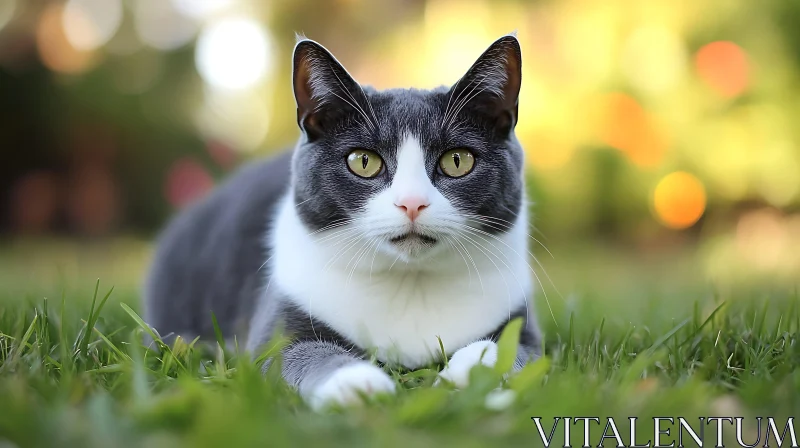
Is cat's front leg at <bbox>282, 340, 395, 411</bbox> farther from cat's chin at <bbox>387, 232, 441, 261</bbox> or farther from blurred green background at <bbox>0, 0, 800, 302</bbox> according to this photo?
blurred green background at <bbox>0, 0, 800, 302</bbox>

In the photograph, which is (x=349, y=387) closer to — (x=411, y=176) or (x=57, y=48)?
(x=411, y=176)

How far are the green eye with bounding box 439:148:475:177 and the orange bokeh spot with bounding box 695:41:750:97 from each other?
11.9 feet

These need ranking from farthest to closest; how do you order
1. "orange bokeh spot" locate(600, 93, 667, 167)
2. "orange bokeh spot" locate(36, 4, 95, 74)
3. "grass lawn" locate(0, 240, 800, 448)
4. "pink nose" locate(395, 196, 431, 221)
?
"orange bokeh spot" locate(36, 4, 95, 74), "orange bokeh spot" locate(600, 93, 667, 167), "pink nose" locate(395, 196, 431, 221), "grass lawn" locate(0, 240, 800, 448)

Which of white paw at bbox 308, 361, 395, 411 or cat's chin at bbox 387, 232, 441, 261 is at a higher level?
cat's chin at bbox 387, 232, 441, 261

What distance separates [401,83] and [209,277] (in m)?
3.08

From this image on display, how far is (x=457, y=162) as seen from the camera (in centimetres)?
158

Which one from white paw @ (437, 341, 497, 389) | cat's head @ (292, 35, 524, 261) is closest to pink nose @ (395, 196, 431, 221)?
cat's head @ (292, 35, 524, 261)

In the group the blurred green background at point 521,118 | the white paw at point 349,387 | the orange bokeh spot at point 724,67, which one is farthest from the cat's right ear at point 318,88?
the orange bokeh spot at point 724,67

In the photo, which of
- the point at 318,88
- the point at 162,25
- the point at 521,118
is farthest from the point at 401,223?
the point at 162,25

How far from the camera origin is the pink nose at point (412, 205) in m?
1.42

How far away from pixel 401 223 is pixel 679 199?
4.08 m

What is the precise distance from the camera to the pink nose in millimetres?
1419

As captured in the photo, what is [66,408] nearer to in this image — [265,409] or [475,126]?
[265,409]

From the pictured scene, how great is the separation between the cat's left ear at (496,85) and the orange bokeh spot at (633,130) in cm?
339
